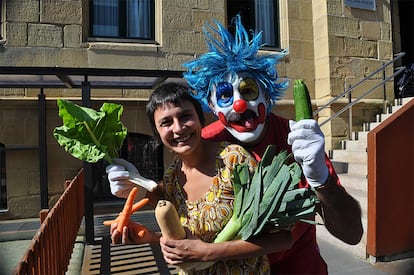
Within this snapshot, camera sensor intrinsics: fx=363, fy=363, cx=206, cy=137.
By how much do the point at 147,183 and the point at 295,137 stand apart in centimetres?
71

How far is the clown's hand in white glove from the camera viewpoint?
5.32ft

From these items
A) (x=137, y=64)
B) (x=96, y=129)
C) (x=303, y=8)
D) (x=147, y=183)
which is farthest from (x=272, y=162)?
(x=303, y=8)

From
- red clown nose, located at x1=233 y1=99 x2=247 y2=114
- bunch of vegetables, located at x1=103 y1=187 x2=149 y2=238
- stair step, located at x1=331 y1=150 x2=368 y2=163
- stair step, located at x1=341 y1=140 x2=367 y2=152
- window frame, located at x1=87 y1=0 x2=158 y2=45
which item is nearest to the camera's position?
bunch of vegetables, located at x1=103 y1=187 x2=149 y2=238

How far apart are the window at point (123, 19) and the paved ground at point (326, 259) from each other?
380 centimetres

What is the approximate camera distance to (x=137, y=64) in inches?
275

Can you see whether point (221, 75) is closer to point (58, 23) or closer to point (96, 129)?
point (96, 129)

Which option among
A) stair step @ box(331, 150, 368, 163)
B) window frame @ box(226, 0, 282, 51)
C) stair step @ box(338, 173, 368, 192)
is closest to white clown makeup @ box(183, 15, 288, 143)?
stair step @ box(338, 173, 368, 192)

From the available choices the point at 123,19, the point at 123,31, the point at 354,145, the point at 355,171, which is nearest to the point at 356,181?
the point at 355,171

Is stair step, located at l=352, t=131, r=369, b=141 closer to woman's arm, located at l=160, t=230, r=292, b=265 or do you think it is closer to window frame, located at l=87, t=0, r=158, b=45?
window frame, located at l=87, t=0, r=158, b=45

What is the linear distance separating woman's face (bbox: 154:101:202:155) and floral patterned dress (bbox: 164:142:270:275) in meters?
0.15

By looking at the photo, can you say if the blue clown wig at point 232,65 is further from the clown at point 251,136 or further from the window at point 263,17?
the window at point 263,17

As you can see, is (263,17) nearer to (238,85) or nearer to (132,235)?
(238,85)

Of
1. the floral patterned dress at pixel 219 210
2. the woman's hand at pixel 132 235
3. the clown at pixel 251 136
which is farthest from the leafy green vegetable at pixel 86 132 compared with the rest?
the floral patterned dress at pixel 219 210

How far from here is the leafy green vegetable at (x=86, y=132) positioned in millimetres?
1600
